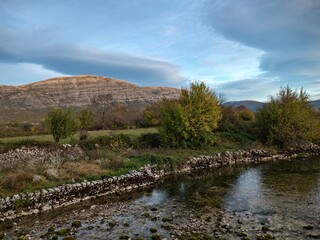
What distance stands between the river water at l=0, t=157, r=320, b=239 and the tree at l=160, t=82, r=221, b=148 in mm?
13328

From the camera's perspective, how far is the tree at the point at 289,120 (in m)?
43.9

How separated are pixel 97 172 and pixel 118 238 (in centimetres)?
1197

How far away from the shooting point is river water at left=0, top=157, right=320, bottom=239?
48.2ft

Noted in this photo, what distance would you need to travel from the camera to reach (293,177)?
87.4 feet

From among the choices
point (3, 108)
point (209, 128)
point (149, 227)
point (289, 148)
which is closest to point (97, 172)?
point (149, 227)

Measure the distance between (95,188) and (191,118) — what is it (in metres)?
20.0

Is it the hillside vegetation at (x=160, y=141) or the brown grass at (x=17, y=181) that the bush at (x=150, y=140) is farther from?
the brown grass at (x=17, y=181)

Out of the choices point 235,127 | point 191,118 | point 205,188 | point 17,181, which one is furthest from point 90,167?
point 235,127

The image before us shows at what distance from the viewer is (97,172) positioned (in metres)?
25.8

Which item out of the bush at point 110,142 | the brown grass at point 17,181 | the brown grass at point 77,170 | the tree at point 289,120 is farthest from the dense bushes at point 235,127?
the brown grass at point 17,181

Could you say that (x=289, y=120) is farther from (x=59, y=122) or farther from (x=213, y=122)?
(x=59, y=122)

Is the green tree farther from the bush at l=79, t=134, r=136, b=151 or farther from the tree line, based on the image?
the bush at l=79, t=134, r=136, b=151

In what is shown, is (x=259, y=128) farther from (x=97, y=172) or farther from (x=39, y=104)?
(x=39, y=104)

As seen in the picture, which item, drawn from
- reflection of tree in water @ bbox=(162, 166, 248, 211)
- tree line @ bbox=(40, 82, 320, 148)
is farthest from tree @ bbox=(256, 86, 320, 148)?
reflection of tree in water @ bbox=(162, 166, 248, 211)
